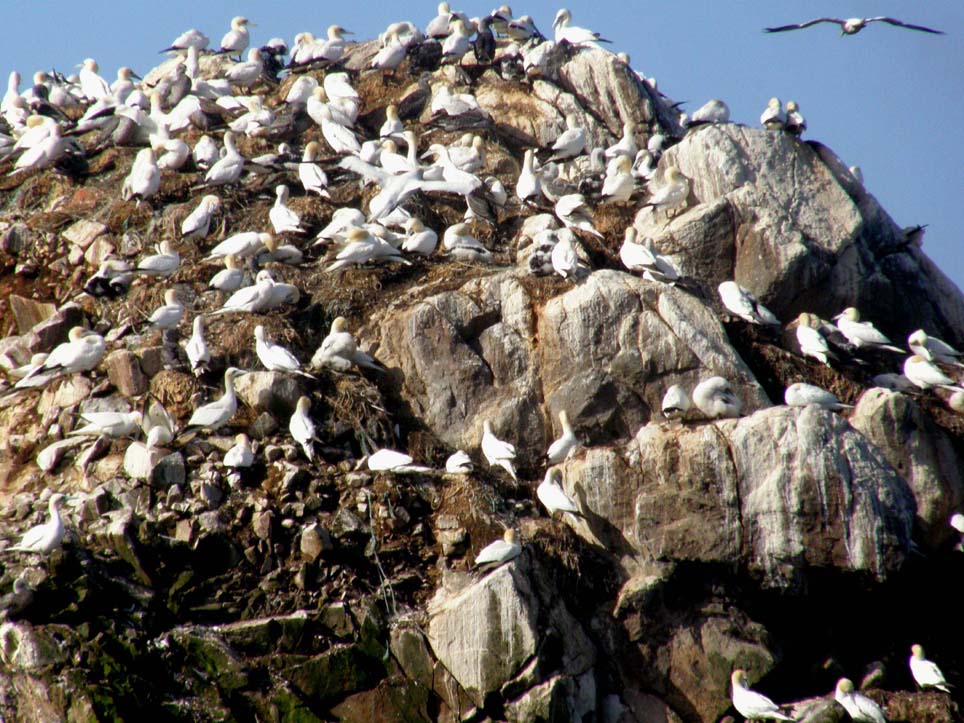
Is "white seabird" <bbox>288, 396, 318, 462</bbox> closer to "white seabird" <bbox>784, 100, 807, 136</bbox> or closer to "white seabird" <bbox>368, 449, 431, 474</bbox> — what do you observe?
"white seabird" <bbox>368, 449, 431, 474</bbox>

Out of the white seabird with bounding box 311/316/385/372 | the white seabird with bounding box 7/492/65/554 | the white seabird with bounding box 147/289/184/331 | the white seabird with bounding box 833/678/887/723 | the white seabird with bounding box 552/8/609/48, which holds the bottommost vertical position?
the white seabird with bounding box 833/678/887/723

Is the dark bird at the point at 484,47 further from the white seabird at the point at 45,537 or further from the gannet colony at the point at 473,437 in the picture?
the white seabird at the point at 45,537

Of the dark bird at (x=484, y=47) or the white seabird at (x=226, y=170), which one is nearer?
the white seabird at (x=226, y=170)

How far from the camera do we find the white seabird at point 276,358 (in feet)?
49.1

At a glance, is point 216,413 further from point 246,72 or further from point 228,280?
point 246,72

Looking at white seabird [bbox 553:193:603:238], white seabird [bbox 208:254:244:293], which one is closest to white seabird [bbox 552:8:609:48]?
white seabird [bbox 553:193:603:238]

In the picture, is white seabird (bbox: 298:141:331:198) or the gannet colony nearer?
the gannet colony

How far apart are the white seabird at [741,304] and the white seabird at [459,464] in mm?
4607

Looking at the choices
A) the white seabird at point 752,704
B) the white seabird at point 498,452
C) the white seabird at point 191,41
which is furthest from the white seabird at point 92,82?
the white seabird at point 752,704

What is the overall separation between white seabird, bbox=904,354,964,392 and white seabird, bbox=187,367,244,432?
353 inches

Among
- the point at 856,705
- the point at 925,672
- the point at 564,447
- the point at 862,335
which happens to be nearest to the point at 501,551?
the point at 564,447

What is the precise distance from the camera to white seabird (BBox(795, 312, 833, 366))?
16.5m

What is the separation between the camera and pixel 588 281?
16.0 metres

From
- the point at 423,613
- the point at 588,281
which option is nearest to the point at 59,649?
the point at 423,613
